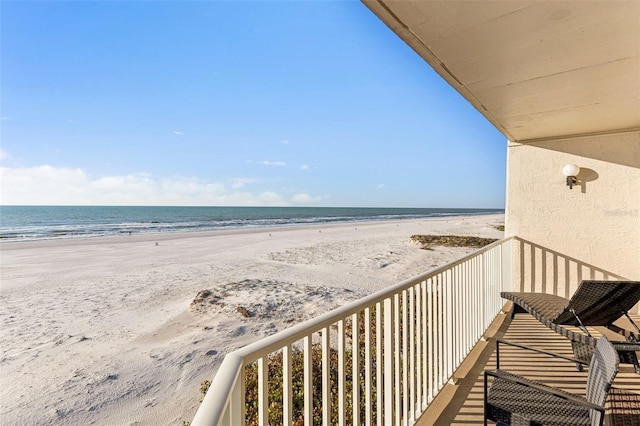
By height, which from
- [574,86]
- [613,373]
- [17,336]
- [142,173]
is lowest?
[17,336]

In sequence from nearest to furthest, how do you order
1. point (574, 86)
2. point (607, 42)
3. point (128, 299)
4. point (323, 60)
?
Answer: point (607, 42) → point (574, 86) → point (128, 299) → point (323, 60)

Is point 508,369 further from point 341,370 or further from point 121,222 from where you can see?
point 121,222

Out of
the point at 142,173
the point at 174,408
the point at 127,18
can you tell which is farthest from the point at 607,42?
the point at 142,173

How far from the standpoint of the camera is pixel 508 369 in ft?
9.02

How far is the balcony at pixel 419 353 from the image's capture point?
0.99 meters

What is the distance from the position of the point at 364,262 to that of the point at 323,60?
753cm

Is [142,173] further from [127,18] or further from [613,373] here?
[613,373]

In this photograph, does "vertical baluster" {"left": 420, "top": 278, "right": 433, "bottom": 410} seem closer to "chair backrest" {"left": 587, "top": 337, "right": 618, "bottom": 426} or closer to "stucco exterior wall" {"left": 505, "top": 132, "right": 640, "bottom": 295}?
"chair backrest" {"left": 587, "top": 337, "right": 618, "bottom": 426}

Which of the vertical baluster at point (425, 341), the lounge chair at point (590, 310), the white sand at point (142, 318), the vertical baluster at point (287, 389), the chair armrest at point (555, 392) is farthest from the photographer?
the white sand at point (142, 318)

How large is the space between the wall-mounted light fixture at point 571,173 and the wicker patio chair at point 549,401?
3.38m

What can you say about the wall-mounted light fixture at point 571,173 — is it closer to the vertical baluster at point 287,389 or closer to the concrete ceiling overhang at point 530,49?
the concrete ceiling overhang at point 530,49

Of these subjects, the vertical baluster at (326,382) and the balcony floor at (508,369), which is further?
the balcony floor at (508,369)

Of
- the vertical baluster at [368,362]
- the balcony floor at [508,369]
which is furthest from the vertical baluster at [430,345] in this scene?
the vertical baluster at [368,362]

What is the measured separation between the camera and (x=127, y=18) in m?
11.8
